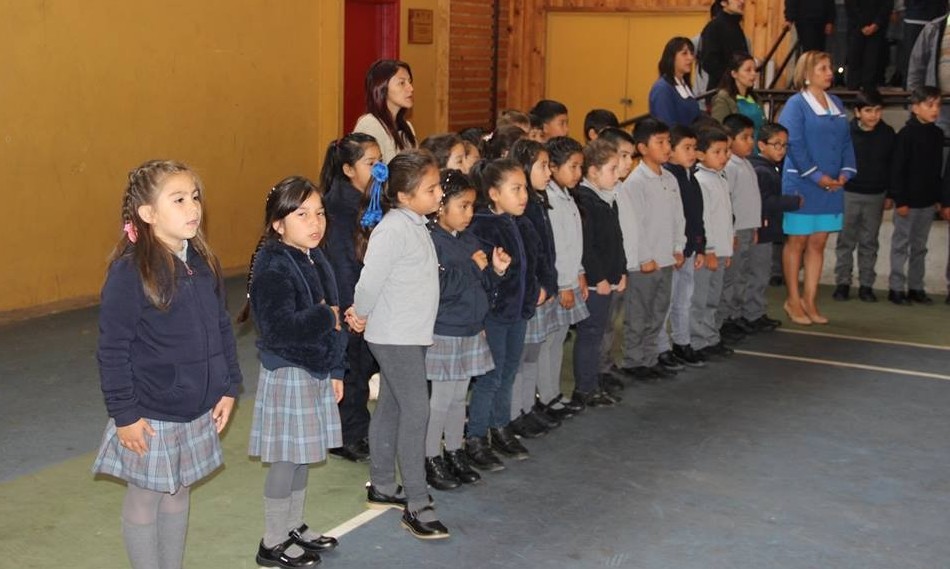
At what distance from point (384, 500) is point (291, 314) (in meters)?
1.20

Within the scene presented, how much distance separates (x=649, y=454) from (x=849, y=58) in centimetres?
767

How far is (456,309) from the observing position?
531 centimetres

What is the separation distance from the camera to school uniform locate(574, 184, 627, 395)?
670cm

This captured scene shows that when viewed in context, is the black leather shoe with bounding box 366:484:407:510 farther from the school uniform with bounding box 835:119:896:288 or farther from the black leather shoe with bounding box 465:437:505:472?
the school uniform with bounding box 835:119:896:288

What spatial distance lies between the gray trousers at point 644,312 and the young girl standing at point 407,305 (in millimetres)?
2637

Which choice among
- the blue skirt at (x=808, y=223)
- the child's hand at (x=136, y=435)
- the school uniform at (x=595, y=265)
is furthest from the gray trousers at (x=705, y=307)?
the child's hand at (x=136, y=435)

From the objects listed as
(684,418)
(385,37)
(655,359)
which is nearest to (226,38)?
(385,37)

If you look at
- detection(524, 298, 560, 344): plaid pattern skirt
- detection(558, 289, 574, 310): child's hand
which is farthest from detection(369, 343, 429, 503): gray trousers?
detection(558, 289, 574, 310): child's hand

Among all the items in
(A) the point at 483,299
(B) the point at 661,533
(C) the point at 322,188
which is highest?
(C) the point at 322,188

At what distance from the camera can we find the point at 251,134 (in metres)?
10.9

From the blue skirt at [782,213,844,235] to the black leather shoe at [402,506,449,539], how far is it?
5.22 meters

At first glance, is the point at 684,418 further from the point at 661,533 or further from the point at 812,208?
the point at 812,208

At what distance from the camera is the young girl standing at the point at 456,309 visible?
528cm

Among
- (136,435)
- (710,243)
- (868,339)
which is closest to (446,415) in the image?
(136,435)
